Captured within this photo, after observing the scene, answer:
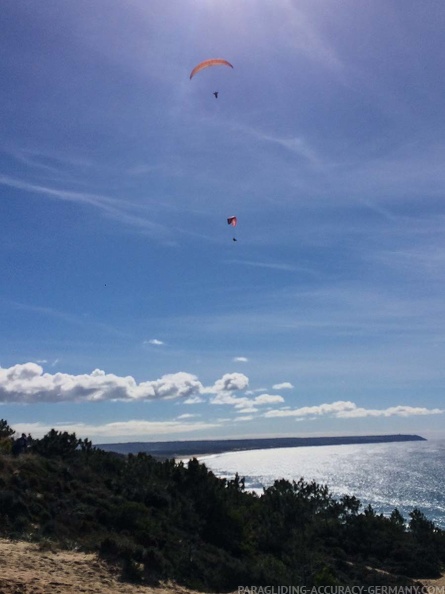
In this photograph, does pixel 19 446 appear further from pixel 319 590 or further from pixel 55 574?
pixel 319 590

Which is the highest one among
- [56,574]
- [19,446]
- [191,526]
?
[19,446]

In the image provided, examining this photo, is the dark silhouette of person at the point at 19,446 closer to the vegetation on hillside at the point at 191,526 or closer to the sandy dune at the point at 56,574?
the vegetation on hillside at the point at 191,526

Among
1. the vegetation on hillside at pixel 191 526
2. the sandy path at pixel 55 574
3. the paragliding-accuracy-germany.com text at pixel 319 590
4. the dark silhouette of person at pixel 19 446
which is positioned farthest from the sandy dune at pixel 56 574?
the dark silhouette of person at pixel 19 446

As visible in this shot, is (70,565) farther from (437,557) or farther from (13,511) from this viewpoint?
(437,557)

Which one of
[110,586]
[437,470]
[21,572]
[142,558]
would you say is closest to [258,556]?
[142,558]

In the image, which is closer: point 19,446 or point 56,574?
point 56,574

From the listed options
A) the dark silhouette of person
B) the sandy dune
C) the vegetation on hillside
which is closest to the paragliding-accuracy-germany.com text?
the vegetation on hillside

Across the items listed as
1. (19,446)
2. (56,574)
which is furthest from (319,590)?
(19,446)
